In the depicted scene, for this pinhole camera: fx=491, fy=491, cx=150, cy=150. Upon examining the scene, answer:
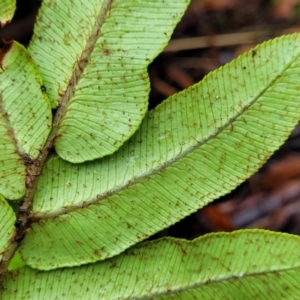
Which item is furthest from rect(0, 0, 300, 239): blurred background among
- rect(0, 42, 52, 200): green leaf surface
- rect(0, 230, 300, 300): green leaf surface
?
rect(0, 42, 52, 200): green leaf surface

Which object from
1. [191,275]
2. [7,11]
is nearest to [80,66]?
[7,11]

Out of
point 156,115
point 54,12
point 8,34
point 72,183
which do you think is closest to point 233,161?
point 156,115

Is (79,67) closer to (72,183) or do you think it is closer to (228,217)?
(72,183)

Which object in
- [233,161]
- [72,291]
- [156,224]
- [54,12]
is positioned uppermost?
[54,12]

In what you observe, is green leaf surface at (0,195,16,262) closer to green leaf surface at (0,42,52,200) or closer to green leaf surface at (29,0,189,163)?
green leaf surface at (0,42,52,200)

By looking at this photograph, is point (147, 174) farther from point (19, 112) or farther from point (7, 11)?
point (7, 11)

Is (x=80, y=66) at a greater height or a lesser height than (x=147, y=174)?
greater
